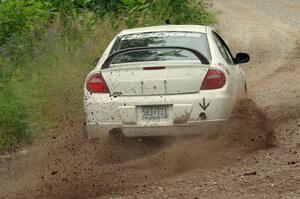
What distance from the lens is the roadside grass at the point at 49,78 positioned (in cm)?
1002

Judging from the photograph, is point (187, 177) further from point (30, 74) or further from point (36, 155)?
point (30, 74)

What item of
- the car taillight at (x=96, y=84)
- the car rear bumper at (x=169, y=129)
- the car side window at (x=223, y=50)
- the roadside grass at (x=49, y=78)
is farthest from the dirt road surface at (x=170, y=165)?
the car side window at (x=223, y=50)

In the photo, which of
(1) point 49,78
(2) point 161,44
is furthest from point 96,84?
(1) point 49,78

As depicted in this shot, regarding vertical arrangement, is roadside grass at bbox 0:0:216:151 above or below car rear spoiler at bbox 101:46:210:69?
below

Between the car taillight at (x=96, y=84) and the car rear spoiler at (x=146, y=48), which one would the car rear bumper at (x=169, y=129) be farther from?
the car rear spoiler at (x=146, y=48)

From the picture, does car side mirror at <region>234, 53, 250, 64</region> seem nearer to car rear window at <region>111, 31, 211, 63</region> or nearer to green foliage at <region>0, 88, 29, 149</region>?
car rear window at <region>111, 31, 211, 63</region>

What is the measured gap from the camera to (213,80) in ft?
26.3

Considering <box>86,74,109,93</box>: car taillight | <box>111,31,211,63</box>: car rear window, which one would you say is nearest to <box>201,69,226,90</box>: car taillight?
<box>111,31,211,63</box>: car rear window

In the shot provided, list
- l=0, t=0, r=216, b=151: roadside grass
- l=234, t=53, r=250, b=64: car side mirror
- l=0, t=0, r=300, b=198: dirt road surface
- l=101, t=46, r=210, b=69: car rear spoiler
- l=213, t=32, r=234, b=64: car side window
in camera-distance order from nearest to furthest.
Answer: l=0, t=0, r=300, b=198: dirt road surface < l=101, t=46, r=210, b=69: car rear spoiler < l=213, t=32, r=234, b=64: car side window < l=234, t=53, r=250, b=64: car side mirror < l=0, t=0, r=216, b=151: roadside grass

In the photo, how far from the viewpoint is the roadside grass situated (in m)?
10.0

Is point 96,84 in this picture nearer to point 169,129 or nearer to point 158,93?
point 158,93

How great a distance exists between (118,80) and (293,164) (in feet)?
7.36

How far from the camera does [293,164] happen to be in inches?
291

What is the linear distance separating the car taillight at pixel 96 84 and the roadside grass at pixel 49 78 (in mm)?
2035
